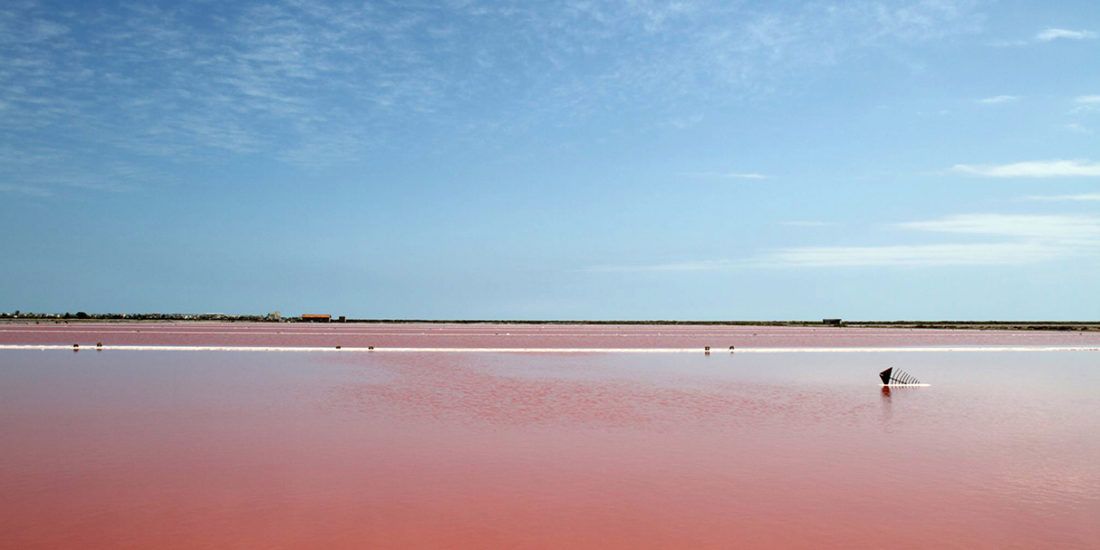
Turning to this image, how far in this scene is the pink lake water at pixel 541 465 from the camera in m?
9.24

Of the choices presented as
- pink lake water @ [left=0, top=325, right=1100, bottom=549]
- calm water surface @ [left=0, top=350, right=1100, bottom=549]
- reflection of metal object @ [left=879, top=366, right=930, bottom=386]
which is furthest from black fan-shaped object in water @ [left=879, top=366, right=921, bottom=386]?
calm water surface @ [left=0, top=350, right=1100, bottom=549]

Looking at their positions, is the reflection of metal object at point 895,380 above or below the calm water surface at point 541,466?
above

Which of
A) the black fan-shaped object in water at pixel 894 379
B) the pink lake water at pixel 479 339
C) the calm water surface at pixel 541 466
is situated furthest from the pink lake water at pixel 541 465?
the pink lake water at pixel 479 339

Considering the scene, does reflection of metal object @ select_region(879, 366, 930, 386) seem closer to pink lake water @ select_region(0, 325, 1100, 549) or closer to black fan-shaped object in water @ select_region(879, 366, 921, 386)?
black fan-shaped object in water @ select_region(879, 366, 921, 386)

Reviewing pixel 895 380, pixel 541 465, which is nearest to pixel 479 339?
pixel 895 380

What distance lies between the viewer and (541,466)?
1307cm

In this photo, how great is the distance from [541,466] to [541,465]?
3.1 inches

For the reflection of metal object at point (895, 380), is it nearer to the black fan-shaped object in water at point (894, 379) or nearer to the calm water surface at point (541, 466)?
the black fan-shaped object in water at point (894, 379)

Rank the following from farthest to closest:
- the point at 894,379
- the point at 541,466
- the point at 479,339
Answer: the point at 479,339 < the point at 894,379 < the point at 541,466

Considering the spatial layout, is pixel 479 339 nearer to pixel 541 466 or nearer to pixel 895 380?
pixel 895 380

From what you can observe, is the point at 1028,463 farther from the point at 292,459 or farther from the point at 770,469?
the point at 292,459

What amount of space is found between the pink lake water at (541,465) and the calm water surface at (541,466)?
0.06 meters

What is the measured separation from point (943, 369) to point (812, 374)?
9.03 meters

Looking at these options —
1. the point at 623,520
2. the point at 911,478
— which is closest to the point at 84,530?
the point at 623,520
